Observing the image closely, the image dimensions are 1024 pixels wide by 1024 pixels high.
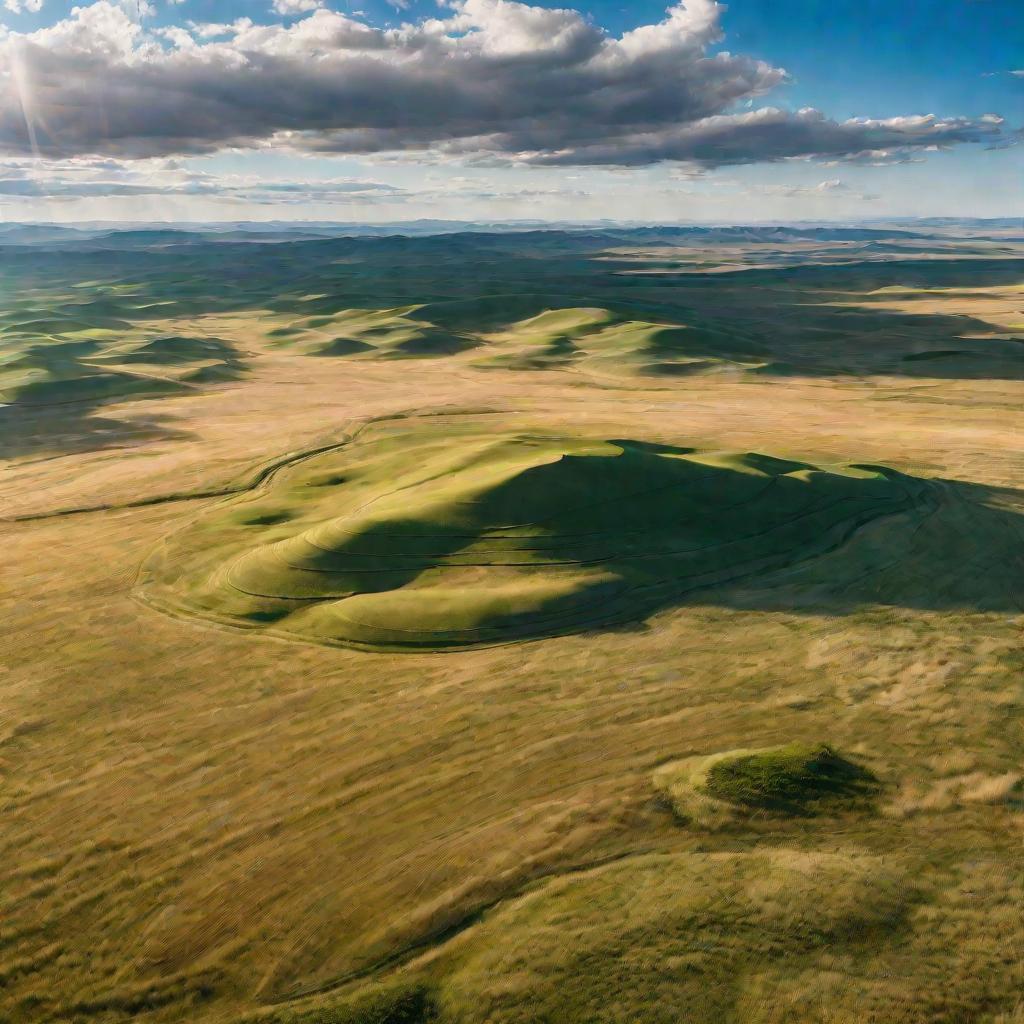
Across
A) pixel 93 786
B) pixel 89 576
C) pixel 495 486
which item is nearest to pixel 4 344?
pixel 89 576

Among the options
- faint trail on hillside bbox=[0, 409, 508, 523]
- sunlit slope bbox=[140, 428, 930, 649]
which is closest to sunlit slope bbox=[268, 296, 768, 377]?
faint trail on hillside bbox=[0, 409, 508, 523]

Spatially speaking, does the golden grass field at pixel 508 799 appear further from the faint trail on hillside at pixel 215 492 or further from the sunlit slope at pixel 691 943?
the faint trail on hillside at pixel 215 492

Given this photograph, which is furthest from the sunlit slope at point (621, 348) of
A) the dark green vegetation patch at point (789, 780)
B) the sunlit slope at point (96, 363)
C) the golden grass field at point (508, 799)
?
the dark green vegetation patch at point (789, 780)

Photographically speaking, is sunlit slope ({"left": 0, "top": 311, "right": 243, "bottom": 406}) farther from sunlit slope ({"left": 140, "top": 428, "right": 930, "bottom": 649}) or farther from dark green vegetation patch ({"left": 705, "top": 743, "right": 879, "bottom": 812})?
dark green vegetation patch ({"left": 705, "top": 743, "right": 879, "bottom": 812})

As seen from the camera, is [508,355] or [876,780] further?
[508,355]

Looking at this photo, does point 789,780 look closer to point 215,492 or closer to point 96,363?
point 215,492

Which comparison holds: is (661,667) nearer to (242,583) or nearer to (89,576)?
(242,583)

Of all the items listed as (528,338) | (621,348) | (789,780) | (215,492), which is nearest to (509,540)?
(789,780)
